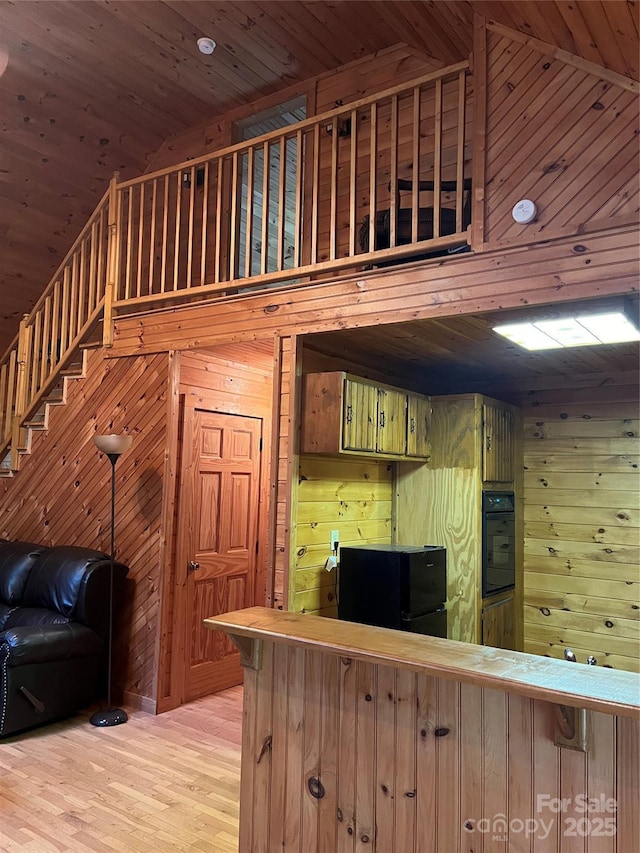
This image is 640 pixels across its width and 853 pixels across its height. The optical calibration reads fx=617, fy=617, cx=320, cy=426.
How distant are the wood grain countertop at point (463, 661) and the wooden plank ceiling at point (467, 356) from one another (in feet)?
5.39

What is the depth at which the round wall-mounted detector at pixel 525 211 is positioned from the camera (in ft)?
9.12

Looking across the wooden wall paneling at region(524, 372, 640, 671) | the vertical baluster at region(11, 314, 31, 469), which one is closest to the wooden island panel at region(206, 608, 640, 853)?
the wooden wall paneling at region(524, 372, 640, 671)

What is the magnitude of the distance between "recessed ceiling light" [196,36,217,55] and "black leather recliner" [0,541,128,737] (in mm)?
3818

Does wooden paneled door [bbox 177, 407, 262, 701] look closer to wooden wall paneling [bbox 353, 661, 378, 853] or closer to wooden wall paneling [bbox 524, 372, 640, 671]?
wooden wall paneling [bbox 524, 372, 640, 671]

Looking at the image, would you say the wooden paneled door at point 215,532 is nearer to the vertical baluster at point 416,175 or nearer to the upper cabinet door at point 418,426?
the upper cabinet door at point 418,426

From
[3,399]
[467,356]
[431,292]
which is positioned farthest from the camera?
[3,399]

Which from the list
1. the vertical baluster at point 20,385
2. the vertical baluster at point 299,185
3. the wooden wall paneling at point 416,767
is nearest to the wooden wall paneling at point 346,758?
the wooden wall paneling at point 416,767

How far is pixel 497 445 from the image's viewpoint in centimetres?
430

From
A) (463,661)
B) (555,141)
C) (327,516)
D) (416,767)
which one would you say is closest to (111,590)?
(327,516)

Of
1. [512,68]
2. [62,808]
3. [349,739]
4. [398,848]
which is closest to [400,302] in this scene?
[512,68]

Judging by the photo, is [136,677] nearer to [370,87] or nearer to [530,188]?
[530,188]

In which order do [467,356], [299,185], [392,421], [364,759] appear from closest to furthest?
[364,759] → [299,185] → [392,421] → [467,356]

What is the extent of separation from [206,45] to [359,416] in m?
3.19

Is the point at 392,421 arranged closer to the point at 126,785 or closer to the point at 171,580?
the point at 171,580
